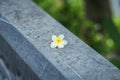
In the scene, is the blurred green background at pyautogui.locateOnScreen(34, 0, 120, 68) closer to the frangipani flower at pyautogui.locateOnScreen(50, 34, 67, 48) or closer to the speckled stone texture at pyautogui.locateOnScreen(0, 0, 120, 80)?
the speckled stone texture at pyautogui.locateOnScreen(0, 0, 120, 80)

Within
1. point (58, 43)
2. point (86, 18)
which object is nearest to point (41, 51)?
point (58, 43)

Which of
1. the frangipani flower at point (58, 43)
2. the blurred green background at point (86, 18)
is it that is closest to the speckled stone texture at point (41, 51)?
the frangipani flower at point (58, 43)

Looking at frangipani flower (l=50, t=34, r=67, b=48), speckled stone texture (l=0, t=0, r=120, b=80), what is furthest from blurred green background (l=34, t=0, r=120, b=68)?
frangipani flower (l=50, t=34, r=67, b=48)

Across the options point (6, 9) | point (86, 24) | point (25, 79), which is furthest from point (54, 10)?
point (25, 79)

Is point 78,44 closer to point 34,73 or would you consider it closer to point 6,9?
point 34,73

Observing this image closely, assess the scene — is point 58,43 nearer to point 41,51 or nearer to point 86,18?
point 41,51
